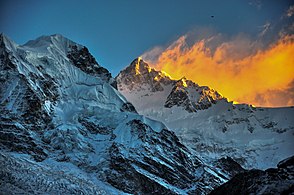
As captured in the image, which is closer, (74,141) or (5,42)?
(74,141)

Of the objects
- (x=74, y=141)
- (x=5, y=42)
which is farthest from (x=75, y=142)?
(x=5, y=42)

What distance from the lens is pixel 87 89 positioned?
16800 cm

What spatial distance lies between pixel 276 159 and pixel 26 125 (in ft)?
369

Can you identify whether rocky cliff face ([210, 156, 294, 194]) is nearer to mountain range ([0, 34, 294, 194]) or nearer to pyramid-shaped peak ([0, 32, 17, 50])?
mountain range ([0, 34, 294, 194])

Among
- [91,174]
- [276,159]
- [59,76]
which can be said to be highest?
[276,159]

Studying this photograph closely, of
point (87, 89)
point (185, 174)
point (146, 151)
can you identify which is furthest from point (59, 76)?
point (185, 174)

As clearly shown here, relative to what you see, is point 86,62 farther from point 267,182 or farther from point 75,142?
point 267,182

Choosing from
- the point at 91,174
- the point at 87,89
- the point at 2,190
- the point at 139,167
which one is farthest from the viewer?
the point at 87,89

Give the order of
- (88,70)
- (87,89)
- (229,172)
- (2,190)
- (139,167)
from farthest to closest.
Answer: (88,70) → (87,89) → (229,172) → (139,167) → (2,190)

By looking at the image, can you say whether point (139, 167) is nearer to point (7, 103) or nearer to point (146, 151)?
point (146, 151)

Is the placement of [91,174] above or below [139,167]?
below

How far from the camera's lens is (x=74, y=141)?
127 metres

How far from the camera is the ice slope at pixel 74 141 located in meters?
105

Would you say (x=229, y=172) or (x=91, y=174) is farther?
(x=229, y=172)
